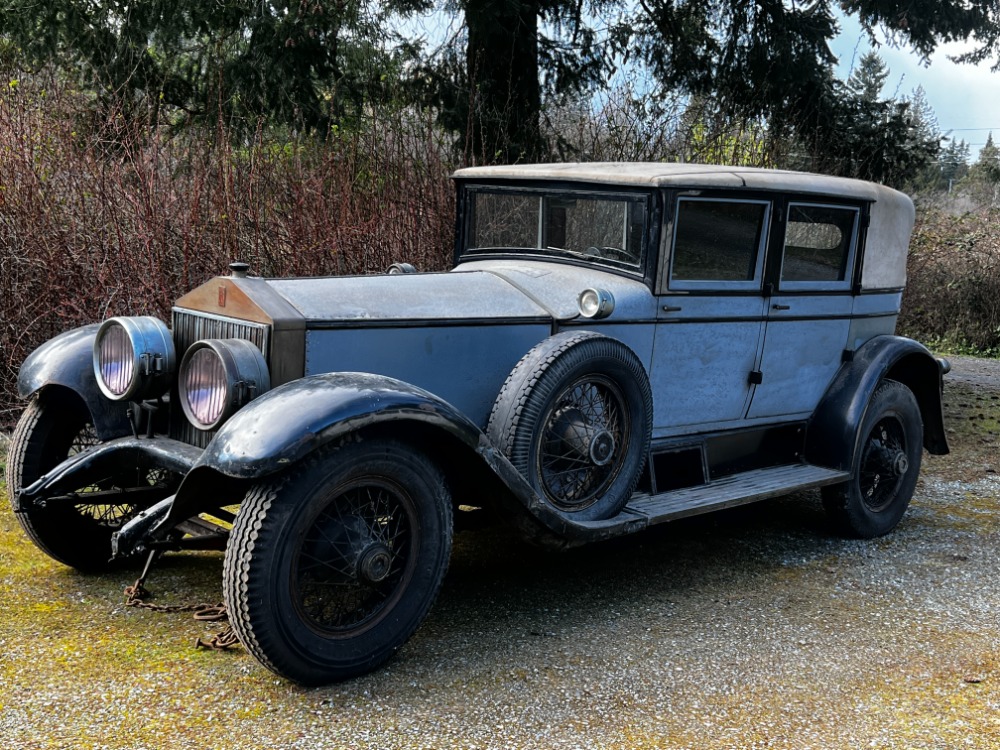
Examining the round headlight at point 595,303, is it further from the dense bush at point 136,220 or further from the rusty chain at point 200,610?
the dense bush at point 136,220

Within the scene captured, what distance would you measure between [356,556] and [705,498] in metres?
1.81

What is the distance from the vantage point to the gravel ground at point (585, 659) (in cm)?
305

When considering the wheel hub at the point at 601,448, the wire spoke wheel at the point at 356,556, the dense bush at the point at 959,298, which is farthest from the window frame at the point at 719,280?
the dense bush at the point at 959,298

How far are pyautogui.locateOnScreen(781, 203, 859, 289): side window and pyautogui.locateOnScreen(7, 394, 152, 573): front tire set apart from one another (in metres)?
3.19

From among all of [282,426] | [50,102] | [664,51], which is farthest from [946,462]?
[50,102]

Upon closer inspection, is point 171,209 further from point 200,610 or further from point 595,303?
point 595,303

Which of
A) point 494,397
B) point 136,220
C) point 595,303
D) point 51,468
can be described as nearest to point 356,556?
point 494,397

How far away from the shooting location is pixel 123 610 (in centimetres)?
389

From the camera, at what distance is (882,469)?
531 cm

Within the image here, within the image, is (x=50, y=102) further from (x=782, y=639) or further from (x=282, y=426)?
(x=782, y=639)

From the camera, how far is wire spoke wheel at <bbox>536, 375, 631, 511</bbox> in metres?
3.96

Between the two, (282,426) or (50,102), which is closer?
(282,426)

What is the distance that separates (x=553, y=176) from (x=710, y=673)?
227 centimetres

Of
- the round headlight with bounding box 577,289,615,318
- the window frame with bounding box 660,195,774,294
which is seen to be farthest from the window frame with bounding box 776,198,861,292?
the round headlight with bounding box 577,289,615,318
